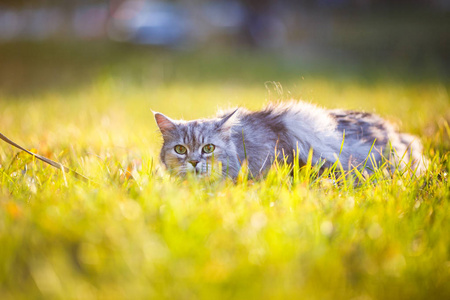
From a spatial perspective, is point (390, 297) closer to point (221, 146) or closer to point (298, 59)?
point (221, 146)

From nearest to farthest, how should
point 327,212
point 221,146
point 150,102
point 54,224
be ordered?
point 54,224 < point 327,212 < point 221,146 < point 150,102

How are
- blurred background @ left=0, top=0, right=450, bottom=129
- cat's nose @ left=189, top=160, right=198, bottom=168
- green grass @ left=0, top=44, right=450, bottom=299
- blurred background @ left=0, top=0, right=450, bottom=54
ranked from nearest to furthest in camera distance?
green grass @ left=0, top=44, right=450, bottom=299 < cat's nose @ left=189, top=160, right=198, bottom=168 < blurred background @ left=0, top=0, right=450, bottom=129 < blurred background @ left=0, top=0, right=450, bottom=54

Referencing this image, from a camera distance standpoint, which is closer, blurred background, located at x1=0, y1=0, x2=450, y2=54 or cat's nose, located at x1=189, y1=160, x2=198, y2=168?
cat's nose, located at x1=189, y1=160, x2=198, y2=168

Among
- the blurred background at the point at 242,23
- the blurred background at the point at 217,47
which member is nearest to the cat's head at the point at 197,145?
the blurred background at the point at 217,47

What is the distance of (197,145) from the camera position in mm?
2553

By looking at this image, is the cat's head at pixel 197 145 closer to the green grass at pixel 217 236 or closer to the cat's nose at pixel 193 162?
the cat's nose at pixel 193 162

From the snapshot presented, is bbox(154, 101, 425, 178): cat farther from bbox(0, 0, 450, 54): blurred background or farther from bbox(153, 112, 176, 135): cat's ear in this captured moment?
bbox(0, 0, 450, 54): blurred background

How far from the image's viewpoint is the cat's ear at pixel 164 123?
2.62m

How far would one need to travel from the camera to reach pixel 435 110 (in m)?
4.84

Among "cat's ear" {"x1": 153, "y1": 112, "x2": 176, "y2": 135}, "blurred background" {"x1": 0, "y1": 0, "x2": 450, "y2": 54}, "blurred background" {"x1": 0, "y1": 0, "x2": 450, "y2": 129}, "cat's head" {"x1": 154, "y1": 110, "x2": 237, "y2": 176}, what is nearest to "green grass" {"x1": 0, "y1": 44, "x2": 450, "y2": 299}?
"cat's head" {"x1": 154, "y1": 110, "x2": 237, "y2": 176}

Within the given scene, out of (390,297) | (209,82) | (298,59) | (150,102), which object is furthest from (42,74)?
(390,297)

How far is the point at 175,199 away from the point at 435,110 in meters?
4.24

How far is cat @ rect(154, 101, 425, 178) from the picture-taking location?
2.51 metres

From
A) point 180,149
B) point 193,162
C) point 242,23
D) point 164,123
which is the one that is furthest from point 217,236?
point 242,23
